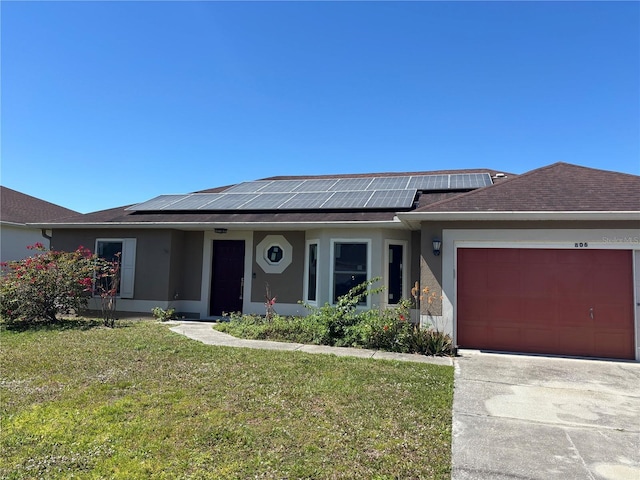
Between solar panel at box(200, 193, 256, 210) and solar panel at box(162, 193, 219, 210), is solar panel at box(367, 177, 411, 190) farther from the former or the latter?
solar panel at box(162, 193, 219, 210)

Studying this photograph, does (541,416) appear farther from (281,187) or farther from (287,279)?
(281,187)

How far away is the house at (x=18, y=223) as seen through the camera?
15.1 meters

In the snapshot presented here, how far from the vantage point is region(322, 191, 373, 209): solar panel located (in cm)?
1053

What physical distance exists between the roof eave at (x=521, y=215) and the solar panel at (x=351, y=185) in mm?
4618

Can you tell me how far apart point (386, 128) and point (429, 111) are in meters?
1.72

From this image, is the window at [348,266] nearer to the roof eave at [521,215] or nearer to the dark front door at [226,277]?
the roof eave at [521,215]

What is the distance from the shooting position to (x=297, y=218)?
10.4m

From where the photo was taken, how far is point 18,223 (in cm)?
1521

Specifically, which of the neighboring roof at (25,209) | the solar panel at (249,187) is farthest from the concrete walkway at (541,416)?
the neighboring roof at (25,209)

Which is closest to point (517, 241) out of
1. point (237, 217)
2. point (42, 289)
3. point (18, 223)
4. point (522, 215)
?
point (522, 215)

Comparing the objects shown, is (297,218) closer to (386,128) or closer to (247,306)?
(247,306)

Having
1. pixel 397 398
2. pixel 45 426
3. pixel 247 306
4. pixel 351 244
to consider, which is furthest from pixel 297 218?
pixel 45 426

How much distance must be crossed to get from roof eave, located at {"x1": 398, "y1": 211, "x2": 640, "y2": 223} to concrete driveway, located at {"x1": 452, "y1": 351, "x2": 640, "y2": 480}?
268cm

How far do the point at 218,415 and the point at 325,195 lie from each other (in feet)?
28.4
